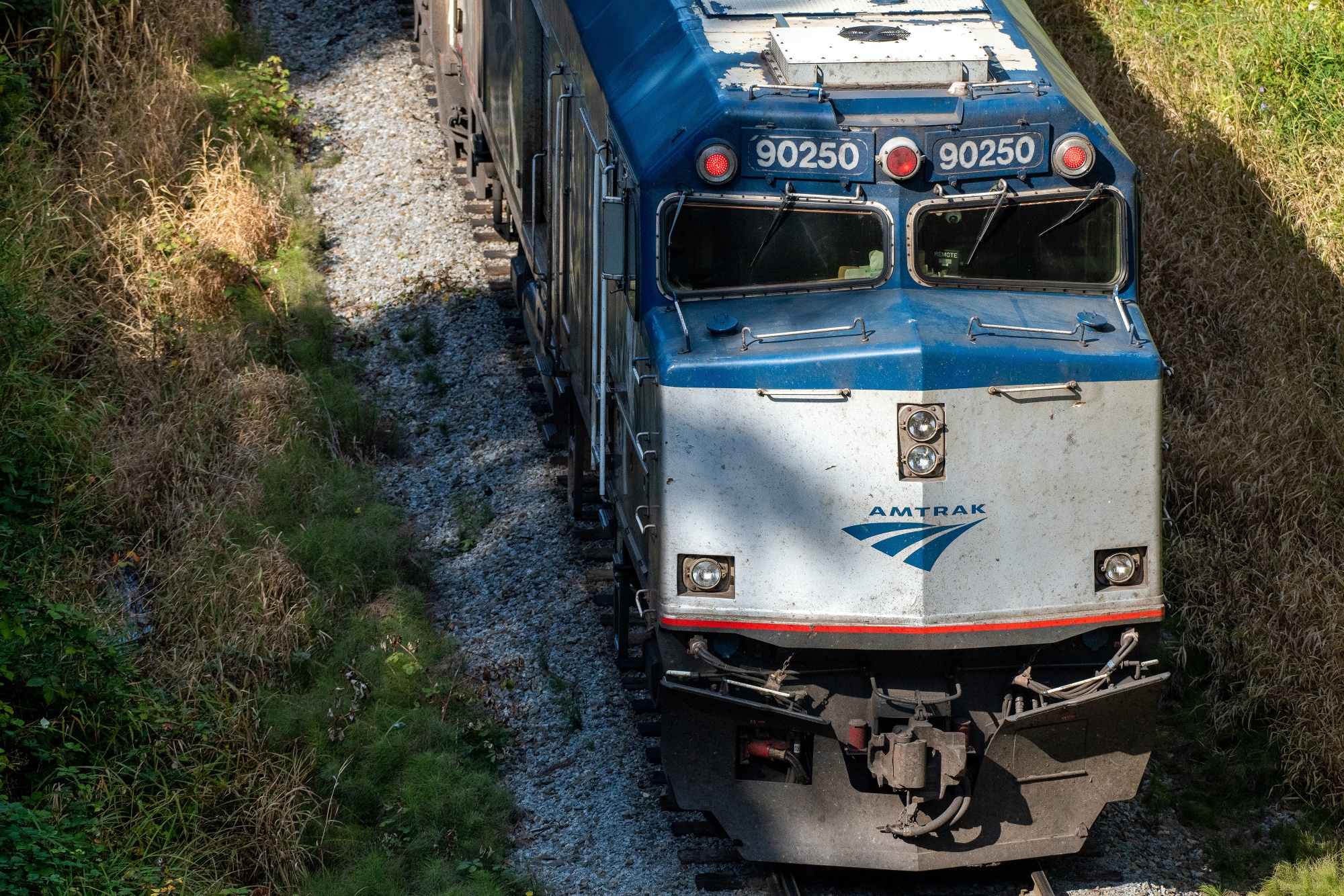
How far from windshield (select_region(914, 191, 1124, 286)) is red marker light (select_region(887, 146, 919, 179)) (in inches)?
7.3

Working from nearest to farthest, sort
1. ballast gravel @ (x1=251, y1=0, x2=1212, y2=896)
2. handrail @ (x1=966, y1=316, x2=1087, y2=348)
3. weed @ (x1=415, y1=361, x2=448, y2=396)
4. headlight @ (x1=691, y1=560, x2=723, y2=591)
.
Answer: handrail @ (x1=966, y1=316, x2=1087, y2=348) < headlight @ (x1=691, y1=560, x2=723, y2=591) < ballast gravel @ (x1=251, y1=0, x2=1212, y2=896) < weed @ (x1=415, y1=361, x2=448, y2=396)

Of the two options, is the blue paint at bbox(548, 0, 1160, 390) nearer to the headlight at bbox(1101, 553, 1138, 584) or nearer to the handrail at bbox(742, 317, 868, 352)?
the handrail at bbox(742, 317, 868, 352)

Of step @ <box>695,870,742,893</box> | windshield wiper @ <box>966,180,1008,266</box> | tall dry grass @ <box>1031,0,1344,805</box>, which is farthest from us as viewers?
tall dry grass @ <box>1031,0,1344,805</box>

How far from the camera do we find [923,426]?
5594mm

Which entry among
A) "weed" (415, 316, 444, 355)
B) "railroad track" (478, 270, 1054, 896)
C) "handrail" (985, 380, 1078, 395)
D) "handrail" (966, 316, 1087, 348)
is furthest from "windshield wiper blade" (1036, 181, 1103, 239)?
"weed" (415, 316, 444, 355)

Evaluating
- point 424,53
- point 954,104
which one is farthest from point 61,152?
point 954,104

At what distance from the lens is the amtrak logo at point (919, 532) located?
564cm

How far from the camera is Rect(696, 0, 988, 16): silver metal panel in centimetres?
662

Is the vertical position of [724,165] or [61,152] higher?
[724,165]

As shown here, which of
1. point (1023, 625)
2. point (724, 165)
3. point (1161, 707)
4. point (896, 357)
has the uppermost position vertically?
point (724, 165)

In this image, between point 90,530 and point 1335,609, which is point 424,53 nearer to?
point 90,530

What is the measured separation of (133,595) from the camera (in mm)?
8016

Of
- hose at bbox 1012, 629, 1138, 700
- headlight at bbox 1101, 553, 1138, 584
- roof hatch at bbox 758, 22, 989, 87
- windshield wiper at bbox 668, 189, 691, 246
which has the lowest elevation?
hose at bbox 1012, 629, 1138, 700

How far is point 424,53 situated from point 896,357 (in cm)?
987
